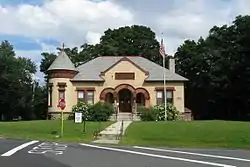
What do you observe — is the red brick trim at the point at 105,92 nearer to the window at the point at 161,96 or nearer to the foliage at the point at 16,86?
the window at the point at 161,96

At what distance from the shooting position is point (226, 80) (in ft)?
228

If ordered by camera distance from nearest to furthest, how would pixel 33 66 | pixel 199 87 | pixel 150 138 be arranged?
pixel 150 138 < pixel 199 87 < pixel 33 66

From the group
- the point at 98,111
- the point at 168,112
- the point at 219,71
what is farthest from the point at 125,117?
the point at 219,71

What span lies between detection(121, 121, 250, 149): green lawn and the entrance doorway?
57.2ft

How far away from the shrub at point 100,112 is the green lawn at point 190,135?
40.9 feet

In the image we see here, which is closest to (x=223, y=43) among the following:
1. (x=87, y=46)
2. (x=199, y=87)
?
(x=199, y=87)

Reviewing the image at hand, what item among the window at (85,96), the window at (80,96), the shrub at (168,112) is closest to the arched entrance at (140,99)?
the shrub at (168,112)

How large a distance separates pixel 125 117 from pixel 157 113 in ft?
12.7

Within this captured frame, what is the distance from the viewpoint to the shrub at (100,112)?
52.3 meters

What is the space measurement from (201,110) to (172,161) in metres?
62.9

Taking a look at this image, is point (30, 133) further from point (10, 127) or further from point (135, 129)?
point (135, 129)

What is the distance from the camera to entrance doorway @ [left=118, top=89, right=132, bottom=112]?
5778 cm

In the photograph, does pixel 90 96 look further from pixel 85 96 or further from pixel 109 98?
pixel 109 98

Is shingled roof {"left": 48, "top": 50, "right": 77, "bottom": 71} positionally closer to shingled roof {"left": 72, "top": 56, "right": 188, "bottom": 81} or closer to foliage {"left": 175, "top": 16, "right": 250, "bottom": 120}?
shingled roof {"left": 72, "top": 56, "right": 188, "bottom": 81}
